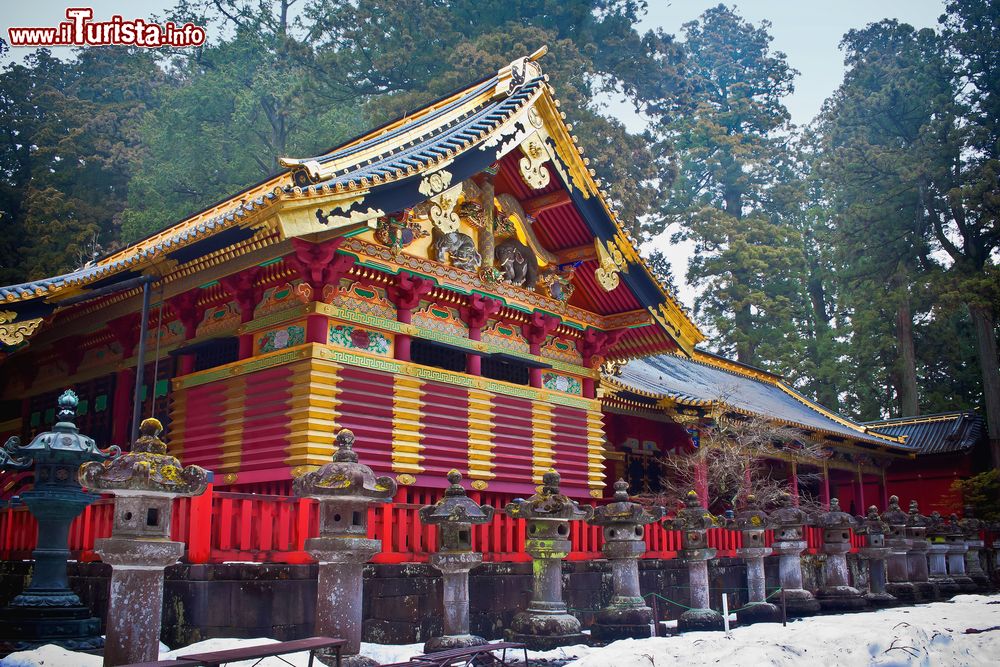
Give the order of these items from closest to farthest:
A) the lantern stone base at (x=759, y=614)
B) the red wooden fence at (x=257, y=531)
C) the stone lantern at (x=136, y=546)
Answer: the stone lantern at (x=136, y=546) < the red wooden fence at (x=257, y=531) < the lantern stone base at (x=759, y=614)

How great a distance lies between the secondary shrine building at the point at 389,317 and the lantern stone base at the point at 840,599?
4.70 m

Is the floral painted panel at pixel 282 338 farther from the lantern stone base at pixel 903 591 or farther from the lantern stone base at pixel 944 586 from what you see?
the lantern stone base at pixel 944 586

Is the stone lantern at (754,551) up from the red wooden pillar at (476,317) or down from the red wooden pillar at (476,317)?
down

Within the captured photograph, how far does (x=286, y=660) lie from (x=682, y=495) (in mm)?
16410

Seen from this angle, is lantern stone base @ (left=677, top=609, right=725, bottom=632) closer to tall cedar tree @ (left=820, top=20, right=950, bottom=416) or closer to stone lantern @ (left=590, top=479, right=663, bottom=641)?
stone lantern @ (left=590, top=479, right=663, bottom=641)

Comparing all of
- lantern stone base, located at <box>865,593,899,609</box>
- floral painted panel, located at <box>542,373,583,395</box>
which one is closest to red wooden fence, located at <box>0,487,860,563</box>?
floral painted panel, located at <box>542,373,583,395</box>

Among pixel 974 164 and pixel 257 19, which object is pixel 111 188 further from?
pixel 974 164

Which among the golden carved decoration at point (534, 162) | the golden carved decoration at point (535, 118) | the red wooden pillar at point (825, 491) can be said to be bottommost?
the red wooden pillar at point (825, 491)

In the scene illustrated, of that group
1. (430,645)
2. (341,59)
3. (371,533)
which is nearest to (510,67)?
(371,533)

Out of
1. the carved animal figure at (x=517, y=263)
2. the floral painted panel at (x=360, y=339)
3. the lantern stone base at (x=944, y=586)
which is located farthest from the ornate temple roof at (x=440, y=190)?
the lantern stone base at (x=944, y=586)

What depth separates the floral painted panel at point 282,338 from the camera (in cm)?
1338

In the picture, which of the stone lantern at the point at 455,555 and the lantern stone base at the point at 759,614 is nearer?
the stone lantern at the point at 455,555

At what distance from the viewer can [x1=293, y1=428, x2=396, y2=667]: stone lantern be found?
895 cm


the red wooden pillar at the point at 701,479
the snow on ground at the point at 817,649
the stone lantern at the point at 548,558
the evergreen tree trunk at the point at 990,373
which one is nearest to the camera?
the snow on ground at the point at 817,649
